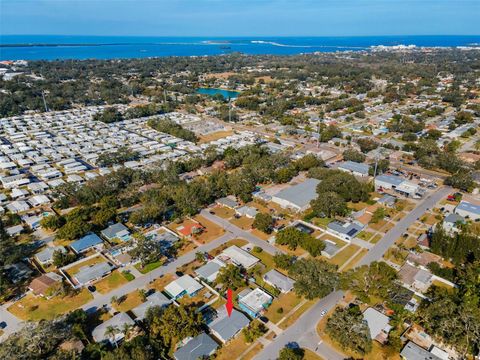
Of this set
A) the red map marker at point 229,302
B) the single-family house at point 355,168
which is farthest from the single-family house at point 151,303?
the single-family house at point 355,168

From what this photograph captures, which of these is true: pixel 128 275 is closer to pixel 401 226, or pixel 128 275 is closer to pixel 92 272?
pixel 92 272

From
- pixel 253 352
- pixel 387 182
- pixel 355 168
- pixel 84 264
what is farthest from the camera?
pixel 355 168

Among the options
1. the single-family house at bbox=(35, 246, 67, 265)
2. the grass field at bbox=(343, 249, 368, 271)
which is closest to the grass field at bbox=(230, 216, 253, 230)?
the grass field at bbox=(343, 249, 368, 271)

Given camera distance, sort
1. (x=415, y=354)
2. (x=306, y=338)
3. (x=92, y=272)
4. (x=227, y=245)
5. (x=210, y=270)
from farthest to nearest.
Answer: (x=227, y=245), (x=210, y=270), (x=92, y=272), (x=306, y=338), (x=415, y=354)

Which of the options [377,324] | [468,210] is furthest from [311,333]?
[468,210]

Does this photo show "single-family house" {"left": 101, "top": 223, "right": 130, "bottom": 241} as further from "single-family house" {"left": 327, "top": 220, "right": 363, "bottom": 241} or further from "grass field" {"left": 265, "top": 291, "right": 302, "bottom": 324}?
"single-family house" {"left": 327, "top": 220, "right": 363, "bottom": 241}
